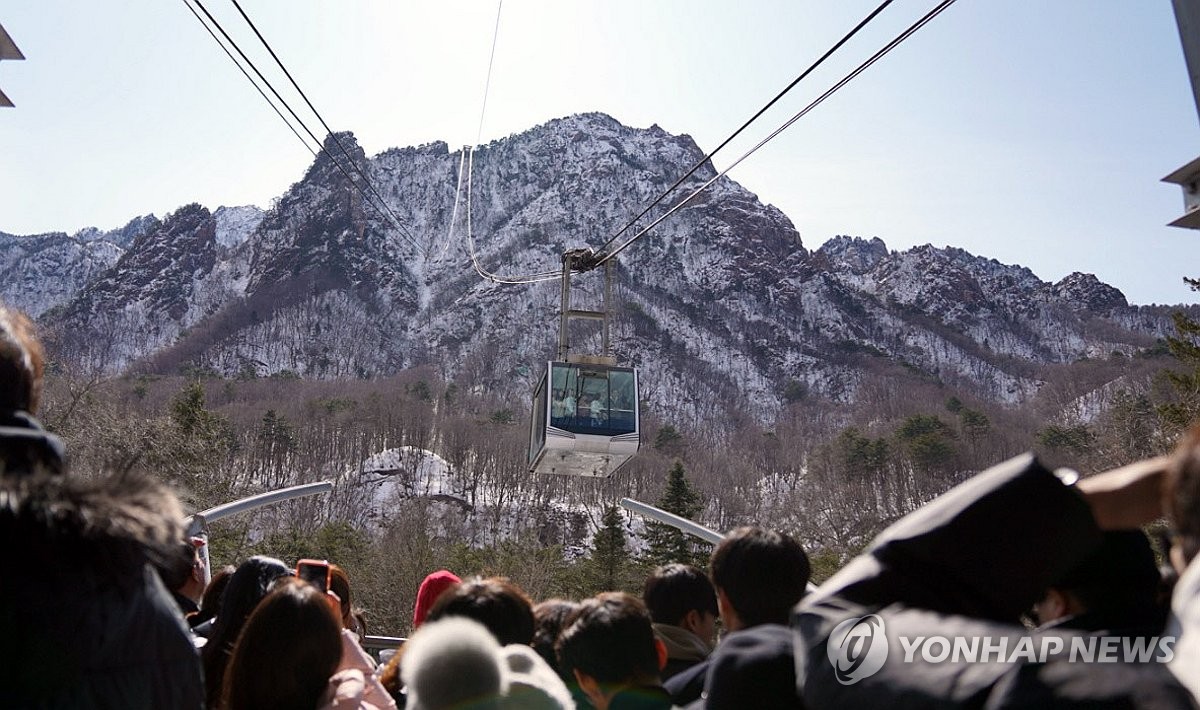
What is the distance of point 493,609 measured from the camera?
122 inches

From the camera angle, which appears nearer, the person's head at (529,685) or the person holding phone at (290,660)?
the person's head at (529,685)

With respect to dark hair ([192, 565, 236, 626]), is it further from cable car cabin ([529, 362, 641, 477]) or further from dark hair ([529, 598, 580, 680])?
cable car cabin ([529, 362, 641, 477])

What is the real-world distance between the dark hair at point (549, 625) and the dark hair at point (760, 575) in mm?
797

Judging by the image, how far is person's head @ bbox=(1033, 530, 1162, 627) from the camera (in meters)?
1.17

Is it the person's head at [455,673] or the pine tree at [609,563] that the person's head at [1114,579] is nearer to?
the person's head at [455,673]

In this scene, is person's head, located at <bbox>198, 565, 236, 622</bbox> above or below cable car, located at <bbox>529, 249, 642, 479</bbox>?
below

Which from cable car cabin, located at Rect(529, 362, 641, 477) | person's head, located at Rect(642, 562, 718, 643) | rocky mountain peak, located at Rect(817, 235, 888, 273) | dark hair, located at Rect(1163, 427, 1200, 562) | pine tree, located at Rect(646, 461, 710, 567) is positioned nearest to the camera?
dark hair, located at Rect(1163, 427, 1200, 562)

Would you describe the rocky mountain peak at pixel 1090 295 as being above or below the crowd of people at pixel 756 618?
above

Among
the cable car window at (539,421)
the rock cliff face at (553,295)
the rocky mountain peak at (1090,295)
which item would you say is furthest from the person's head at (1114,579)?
the rocky mountain peak at (1090,295)

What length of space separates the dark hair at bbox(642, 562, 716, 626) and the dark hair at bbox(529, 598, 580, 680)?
14.8 inches

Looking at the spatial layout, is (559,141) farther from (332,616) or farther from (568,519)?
(332,616)

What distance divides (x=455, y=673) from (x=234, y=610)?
5.80 feet

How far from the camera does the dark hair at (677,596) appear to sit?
3.86 meters

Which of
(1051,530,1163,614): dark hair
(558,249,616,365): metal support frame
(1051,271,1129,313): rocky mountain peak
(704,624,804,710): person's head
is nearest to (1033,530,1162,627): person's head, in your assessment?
(1051,530,1163,614): dark hair
